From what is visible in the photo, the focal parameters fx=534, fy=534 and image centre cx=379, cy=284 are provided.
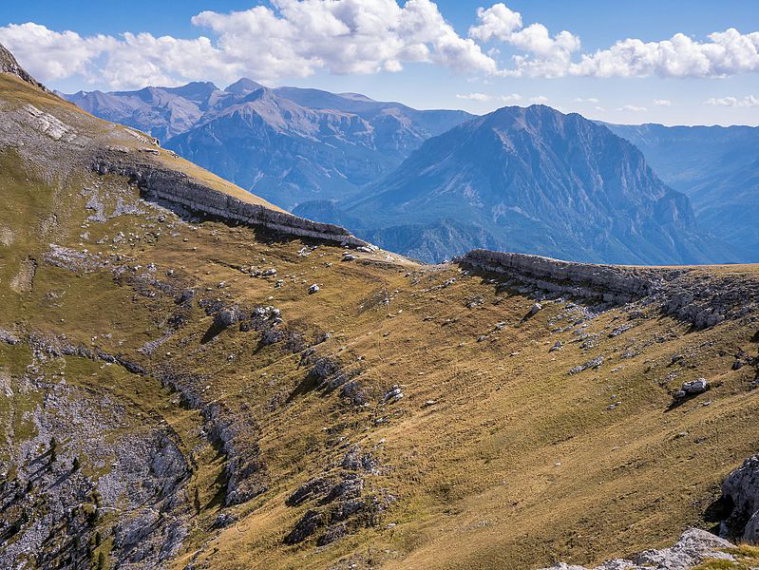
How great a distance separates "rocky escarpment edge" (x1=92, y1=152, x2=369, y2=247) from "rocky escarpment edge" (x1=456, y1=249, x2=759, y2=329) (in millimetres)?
38347

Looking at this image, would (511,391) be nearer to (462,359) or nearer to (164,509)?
(462,359)

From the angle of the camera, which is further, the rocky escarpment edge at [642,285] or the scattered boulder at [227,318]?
the scattered boulder at [227,318]

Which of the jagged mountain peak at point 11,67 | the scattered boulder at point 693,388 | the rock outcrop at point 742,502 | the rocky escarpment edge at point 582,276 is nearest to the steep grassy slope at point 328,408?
the scattered boulder at point 693,388

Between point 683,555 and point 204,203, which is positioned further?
point 204,203

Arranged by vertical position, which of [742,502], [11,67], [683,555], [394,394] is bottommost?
[394,394]

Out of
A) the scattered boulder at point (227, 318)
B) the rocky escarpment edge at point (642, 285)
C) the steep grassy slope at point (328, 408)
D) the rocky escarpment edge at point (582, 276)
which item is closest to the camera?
the steep grassy slope at point (328, 408)

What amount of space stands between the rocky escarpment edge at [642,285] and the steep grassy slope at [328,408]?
23.4 inches

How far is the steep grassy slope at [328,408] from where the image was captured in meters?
37.6

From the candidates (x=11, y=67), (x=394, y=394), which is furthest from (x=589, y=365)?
(x=11, y=67)

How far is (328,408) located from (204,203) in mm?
84600

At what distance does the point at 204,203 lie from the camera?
133m

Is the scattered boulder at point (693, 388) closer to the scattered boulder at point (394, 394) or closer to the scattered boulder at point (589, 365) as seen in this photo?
the scattered boulder at point (589, 365)

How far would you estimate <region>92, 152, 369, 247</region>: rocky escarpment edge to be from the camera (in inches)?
4601

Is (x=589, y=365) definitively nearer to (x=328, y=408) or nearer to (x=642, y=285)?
(x=642, y=285)
